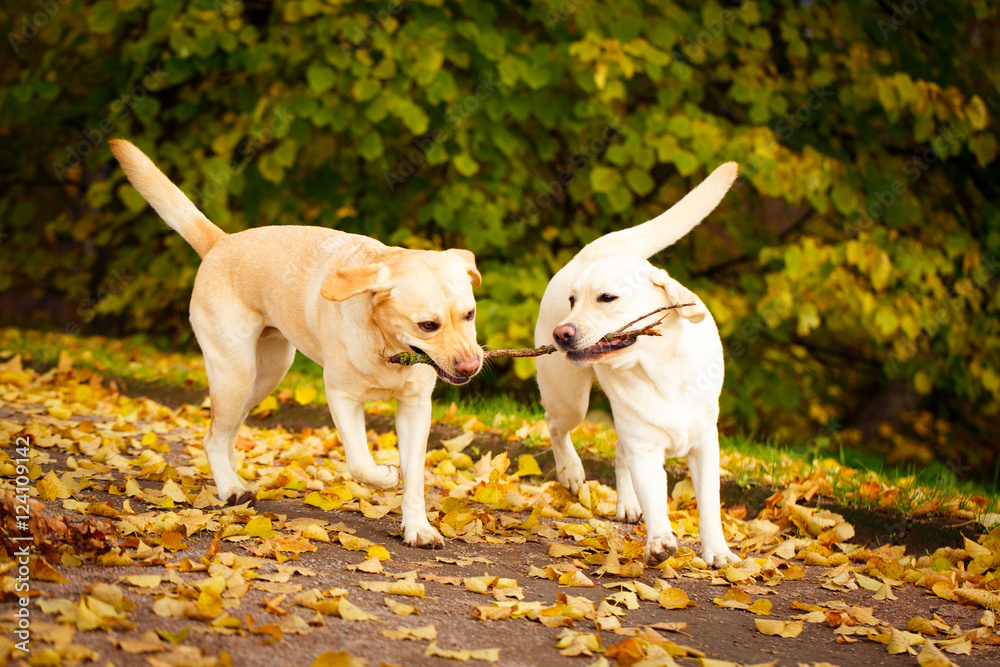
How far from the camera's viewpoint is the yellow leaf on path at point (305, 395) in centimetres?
620

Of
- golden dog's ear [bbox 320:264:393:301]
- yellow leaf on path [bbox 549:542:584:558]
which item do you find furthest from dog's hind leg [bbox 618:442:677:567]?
golden dog's ear [bbox 320:264:393:301]

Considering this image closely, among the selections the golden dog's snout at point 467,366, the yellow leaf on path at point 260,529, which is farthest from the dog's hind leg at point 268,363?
the golden dog's snout at point 467,366

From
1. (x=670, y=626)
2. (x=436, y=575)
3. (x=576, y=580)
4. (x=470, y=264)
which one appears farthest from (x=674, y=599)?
(x=470, y=264)

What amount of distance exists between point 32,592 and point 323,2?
552 cm

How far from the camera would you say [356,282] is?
11.0 ft

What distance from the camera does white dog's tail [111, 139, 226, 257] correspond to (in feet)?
14.0

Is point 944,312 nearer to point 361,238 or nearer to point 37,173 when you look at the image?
point 361,238

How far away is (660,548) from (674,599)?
12.1 inches

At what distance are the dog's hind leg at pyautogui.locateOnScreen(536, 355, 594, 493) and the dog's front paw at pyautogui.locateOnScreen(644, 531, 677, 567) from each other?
892 millimetres

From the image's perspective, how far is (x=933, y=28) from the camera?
332 inches

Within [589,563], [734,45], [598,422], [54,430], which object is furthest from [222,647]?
[734,45]

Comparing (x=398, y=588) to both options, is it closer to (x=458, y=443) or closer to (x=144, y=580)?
(x=144, y=580)

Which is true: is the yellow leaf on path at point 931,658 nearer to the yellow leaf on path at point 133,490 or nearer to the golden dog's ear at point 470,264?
the golden dog's ear at point 470,264

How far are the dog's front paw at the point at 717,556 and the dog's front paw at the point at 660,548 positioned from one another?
0.82 feet
